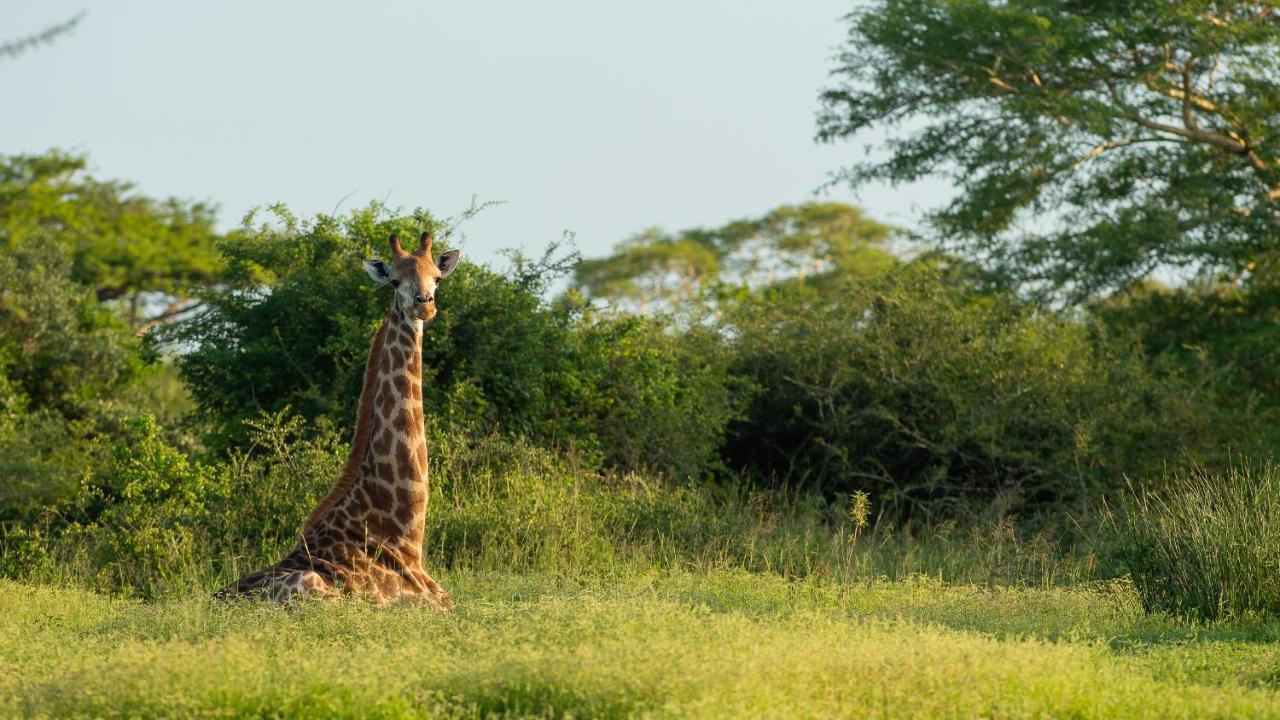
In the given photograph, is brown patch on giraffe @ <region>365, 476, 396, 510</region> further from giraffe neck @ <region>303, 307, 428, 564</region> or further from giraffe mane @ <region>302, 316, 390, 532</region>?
giraffe mane @ <region>302, 316, 390, 532</region>

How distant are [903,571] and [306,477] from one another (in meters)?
4.49

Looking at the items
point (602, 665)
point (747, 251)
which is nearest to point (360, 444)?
point (602, 665)

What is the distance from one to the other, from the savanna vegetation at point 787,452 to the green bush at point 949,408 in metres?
0.05

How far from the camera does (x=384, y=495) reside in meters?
8.73

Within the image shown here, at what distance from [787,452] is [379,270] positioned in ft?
26.9

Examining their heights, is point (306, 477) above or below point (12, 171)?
below

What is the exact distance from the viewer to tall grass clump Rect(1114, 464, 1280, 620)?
9.20 m

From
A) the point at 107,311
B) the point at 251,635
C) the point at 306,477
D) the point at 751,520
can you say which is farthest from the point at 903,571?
the point at 107,311

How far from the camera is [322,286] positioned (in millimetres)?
13945

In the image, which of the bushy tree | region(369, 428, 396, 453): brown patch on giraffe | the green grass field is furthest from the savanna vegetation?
the bushy tree

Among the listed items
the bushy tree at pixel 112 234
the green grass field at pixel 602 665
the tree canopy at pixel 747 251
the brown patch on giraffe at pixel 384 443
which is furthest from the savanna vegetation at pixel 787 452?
the tree canopy at pixel 747 251

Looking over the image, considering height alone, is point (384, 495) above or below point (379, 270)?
below

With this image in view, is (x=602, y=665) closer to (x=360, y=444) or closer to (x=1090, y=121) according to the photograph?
(x=360, y=444)

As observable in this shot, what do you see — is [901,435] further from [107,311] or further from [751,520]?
[107,311]
